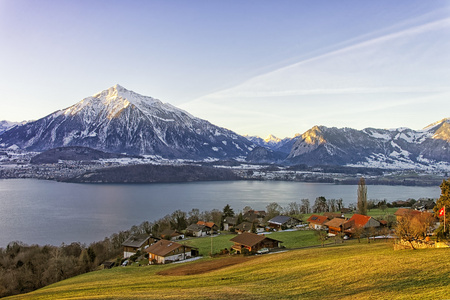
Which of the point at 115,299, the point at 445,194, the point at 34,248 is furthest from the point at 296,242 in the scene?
the point at 34,248

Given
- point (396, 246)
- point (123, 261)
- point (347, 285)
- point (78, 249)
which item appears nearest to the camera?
point (347, 285)

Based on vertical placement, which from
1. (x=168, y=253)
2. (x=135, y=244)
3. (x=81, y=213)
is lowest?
(x=81, y=213)

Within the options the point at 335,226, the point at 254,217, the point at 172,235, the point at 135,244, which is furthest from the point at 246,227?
the point at 135,244

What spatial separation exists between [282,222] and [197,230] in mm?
14844

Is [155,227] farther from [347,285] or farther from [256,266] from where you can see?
[347,285]

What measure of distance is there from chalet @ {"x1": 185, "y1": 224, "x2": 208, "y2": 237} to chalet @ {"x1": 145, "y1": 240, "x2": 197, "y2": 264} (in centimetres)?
1775

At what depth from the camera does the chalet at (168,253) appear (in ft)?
122

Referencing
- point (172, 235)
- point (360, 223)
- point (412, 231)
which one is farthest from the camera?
point (172, 235)

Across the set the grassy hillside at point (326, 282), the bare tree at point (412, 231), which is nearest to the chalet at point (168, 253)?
the grassy hillside at point (326, 282)

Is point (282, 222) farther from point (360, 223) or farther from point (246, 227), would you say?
point (360, 223)

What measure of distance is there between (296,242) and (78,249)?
99.6 feet

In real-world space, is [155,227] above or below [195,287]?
below

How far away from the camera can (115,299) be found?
16172 mm

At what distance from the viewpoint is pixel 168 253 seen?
37.3 metres
